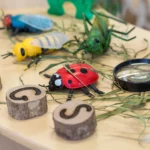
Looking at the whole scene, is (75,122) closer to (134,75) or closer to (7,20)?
(134,75)

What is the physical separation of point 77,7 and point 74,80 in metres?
0.41

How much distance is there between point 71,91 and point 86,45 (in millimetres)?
136

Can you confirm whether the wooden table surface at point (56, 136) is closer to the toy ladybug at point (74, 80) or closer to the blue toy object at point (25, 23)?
the toy ladybug at point (74, 80)

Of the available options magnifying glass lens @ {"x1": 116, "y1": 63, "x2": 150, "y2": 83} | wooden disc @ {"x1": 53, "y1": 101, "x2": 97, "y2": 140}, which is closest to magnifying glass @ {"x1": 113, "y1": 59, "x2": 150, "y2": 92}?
magnifying glass lens @ {"x1": 116, "y1": 63, "x2": 150, "y2": 83}

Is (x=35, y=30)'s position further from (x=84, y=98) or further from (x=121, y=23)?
(x=84, y=98)

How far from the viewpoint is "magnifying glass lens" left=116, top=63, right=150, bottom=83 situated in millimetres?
571

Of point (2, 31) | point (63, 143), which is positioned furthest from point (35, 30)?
point (63, 143)

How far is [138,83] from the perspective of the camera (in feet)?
1.81

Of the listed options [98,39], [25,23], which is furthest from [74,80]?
[25,23]

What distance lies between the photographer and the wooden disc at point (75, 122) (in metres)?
0.45

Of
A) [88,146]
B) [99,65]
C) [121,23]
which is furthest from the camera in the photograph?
[121,23]

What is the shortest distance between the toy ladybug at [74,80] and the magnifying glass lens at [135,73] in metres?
0.04

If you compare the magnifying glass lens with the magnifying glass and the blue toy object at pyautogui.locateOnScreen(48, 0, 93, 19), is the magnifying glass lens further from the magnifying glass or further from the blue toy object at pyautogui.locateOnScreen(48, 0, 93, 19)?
the blue toy object at pyautogui.locateOnScreen(48, 0, 93, 19)

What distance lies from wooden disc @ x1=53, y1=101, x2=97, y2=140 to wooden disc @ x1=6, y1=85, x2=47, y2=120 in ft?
0.13
